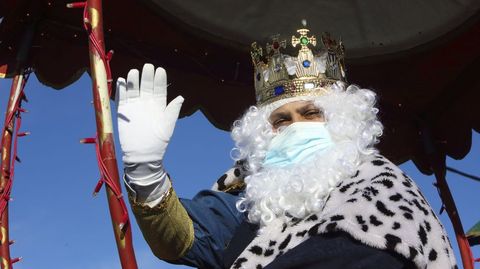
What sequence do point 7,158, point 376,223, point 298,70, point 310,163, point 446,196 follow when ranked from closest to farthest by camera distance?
point 376,223 → point 310,163 → point 298,70 → point 7,158 → point 446,196

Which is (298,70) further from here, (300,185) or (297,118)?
(300,185)

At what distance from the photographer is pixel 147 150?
2230 mm

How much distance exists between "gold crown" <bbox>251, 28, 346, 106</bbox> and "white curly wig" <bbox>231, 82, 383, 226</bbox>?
0.22 ft

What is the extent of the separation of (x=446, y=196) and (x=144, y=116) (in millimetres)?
3291

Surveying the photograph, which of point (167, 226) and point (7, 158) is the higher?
point (7, 158)

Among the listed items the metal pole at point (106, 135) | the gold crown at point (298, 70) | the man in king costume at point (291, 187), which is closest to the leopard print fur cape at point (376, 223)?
the man in king costume at point (291, 187)

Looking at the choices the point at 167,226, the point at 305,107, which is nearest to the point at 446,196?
the point at 305,107

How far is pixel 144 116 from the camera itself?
2254 mm

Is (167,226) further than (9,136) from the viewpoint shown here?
No

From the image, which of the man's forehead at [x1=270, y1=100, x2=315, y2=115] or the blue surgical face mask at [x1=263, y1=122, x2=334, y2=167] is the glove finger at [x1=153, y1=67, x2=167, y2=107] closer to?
the blue surgical face mask at [x1=263, y1=122, x2=334, y2=167]

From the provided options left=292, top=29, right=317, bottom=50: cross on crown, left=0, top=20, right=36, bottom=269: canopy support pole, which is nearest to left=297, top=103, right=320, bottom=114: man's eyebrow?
left=292, top=29, right=317, bottom=50: cross on crown

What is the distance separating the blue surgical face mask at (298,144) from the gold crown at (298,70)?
12.1 inches

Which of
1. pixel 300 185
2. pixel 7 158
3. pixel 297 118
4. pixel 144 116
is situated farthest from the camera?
pixel 7 158

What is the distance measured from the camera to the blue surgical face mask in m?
2.60
